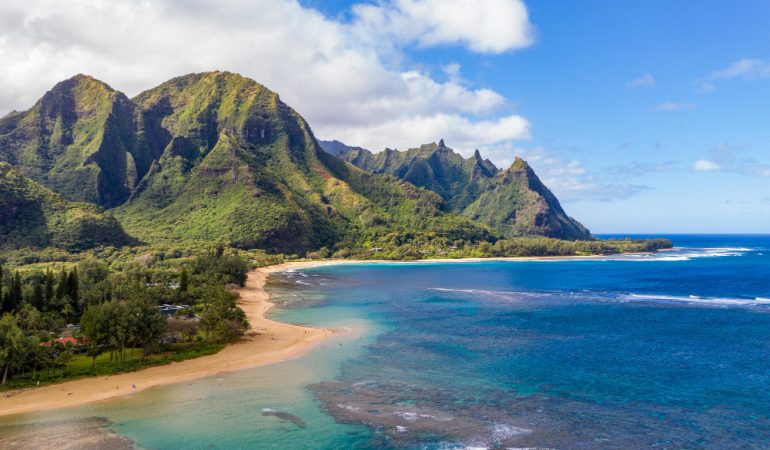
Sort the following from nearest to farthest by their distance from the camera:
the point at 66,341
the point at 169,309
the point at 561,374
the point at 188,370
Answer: the point at 561,374 → the point at 188,370 → the point at 66,341 → the point at 169,309

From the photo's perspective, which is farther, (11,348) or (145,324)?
(145,324)

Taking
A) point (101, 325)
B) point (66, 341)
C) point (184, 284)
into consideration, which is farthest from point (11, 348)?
point (184, 284)

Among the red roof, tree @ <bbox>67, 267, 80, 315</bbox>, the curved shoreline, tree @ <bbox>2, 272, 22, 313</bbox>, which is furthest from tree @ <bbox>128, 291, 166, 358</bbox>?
tree @ <bbox>67, 267, 80, 315</bbox>

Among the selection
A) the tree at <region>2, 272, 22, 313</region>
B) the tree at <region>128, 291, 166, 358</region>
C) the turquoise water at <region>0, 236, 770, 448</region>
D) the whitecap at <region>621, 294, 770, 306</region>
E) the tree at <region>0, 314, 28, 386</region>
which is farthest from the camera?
the whitecap at <region>621, 294, 770, 306</region>

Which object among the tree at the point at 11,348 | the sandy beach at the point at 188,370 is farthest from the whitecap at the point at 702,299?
the tree at the point at 11,348

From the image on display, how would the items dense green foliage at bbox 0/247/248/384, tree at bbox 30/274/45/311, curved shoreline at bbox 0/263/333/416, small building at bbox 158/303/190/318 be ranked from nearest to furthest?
curved shoreline at bbox 0/263/333/416
dense green foliage at bbox 0/247/248/384
tree at bbox 30/274/45/311
small building at bbox 158/303/190/318

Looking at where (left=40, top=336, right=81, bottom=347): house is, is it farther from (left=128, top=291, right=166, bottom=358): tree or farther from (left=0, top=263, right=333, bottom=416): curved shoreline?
(left=0, top=263, right=333, bottom=416): curved shoreline

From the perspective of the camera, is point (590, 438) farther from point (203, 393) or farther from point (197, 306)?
point (197, 306)

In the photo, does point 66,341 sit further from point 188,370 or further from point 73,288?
point 73,288
